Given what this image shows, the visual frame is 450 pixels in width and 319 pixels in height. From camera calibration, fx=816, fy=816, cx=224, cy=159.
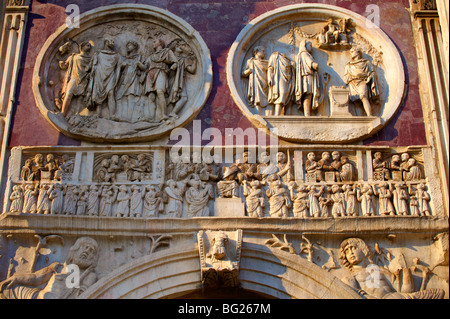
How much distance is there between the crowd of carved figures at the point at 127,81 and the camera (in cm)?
1303

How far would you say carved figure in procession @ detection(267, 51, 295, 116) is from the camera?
13047 millimetres

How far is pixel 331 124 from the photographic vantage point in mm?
12812

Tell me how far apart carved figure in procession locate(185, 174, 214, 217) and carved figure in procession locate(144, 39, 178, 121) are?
133 centimetres

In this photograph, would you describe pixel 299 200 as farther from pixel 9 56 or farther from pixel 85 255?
pixel 9 56

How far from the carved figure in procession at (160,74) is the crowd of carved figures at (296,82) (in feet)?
4.11

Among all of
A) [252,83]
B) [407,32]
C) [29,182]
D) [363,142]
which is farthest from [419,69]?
[29,182]

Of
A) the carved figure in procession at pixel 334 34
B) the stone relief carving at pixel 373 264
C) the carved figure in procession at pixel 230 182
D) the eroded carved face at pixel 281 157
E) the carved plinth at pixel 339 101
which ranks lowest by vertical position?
the stone relief carving at pixel 373 264

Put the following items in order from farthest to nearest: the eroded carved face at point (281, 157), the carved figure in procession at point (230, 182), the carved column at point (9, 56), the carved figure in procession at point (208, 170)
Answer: the carved column at point (9, 56), the eroded carved face at point (281, 157), the carved figure in procession at point (208, 170), the carved figure in procession at point (230, 182)

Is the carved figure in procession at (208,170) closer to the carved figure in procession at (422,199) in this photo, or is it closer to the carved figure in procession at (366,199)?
the carved figure in procession at (366,199)

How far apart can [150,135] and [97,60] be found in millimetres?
1726

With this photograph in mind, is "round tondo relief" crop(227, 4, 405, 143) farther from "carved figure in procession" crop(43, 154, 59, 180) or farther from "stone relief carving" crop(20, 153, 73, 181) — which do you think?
"carved figure in procession" crop(43, 154, 59, 180)

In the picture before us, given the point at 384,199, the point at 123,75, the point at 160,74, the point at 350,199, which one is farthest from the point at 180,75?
the point at 384,199

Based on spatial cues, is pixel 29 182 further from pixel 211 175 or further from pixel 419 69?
pixel 419 69

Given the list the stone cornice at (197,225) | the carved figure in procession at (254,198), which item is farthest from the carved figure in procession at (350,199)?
the carved figure in procession at (254,198)
